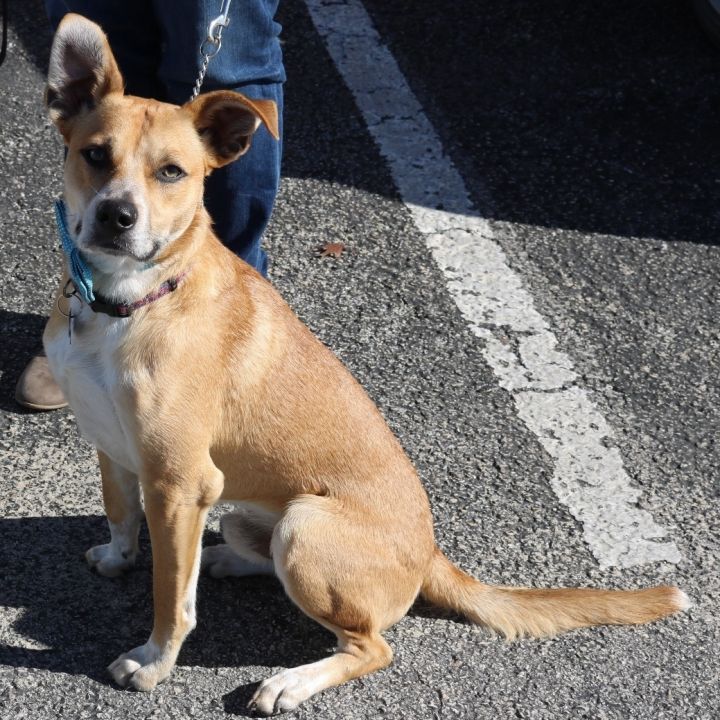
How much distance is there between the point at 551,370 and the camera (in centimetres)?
405

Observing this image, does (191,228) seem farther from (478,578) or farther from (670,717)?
(670,717)

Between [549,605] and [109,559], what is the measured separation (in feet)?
→ 4.15

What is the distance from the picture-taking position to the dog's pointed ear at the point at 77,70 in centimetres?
265

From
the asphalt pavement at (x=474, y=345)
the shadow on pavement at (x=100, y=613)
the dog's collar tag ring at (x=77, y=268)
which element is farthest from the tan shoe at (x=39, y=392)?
the dog's collar tag ring at (x=77, y=268)

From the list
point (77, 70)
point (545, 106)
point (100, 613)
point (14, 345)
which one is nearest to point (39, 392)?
point (14, 345)

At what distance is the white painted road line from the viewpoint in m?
3.53

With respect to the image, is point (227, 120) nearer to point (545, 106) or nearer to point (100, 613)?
point (100, 613)

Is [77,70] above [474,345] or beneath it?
above

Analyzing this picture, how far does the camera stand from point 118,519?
317 cm

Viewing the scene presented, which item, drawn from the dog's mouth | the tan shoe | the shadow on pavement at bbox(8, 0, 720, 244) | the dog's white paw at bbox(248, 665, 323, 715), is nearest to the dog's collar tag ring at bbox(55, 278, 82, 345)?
the dog's mouth

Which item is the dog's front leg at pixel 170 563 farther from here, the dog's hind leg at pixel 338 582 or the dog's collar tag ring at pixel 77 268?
the dog's collar tag ring at pixel 77 268

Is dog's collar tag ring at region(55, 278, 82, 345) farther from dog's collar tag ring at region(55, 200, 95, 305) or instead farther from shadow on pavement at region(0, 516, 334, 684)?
shadow on pavement at region(0, 516, 334, 684)

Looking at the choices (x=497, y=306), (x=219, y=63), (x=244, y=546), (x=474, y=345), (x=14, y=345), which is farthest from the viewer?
→ (x=497, y=306)

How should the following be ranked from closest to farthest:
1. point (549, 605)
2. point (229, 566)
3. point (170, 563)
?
point (170, 563) → point (549, 605) → point (229, 566)
